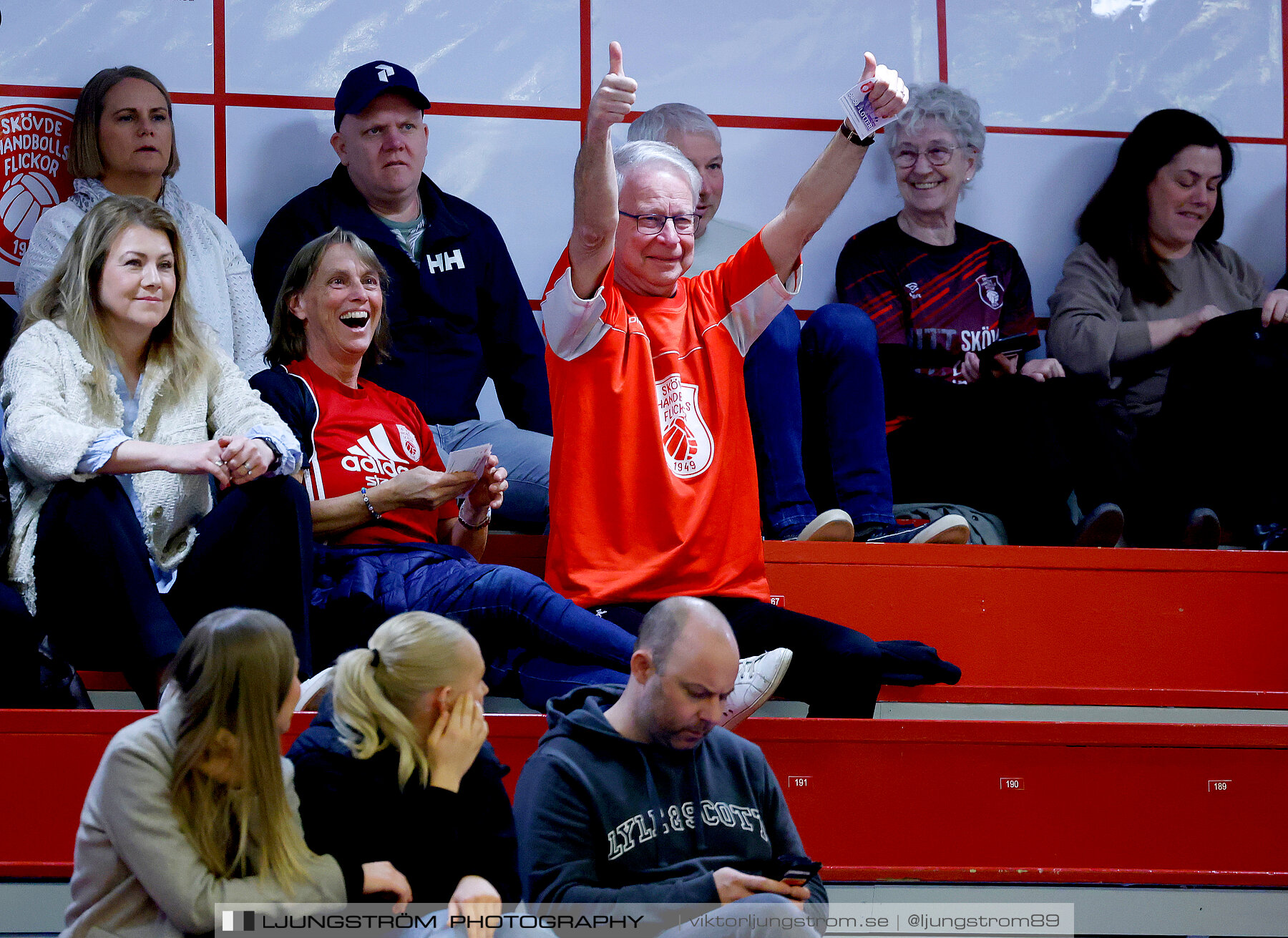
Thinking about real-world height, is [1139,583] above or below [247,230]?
below

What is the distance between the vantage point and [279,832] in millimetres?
1528

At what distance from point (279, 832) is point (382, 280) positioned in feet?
4.75

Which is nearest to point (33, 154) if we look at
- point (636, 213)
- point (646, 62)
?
point (646, 62)

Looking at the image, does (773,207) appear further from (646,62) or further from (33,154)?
(33,154)

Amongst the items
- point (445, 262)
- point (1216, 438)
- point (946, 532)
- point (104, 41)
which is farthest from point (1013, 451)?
point (104, 41)

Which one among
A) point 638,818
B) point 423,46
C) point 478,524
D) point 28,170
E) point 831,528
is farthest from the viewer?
point 423,46

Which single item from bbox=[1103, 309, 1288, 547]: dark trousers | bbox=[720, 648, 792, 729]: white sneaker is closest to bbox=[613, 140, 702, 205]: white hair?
bbox=[720, 648, 792, 729]: white sneaker

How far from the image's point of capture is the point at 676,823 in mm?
1788

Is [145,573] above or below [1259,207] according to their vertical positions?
below

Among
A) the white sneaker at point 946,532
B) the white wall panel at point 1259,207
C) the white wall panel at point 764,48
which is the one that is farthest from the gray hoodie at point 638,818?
the white wall panel at point 1259,207

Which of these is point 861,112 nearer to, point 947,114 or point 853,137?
point 853,137

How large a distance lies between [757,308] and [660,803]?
38.8 inches

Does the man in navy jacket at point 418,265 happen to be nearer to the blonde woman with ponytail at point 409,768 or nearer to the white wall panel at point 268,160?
the white wall panel at point 268,160

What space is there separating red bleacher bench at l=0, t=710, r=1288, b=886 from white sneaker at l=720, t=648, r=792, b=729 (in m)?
0.13
